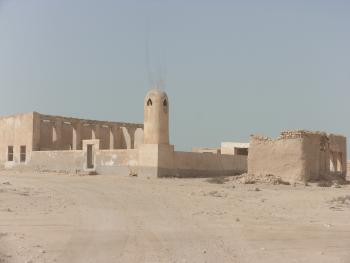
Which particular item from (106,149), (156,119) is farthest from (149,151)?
(106,149)

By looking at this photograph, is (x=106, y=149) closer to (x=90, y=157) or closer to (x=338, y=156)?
(x=90, y=157)

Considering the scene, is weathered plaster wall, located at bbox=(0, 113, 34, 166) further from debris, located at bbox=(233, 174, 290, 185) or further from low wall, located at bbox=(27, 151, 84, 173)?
debris, located at bbox=(233, 174, 290, 185)

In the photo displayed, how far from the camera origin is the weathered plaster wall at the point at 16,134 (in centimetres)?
3672

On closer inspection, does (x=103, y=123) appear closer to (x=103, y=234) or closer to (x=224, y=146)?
(x=224, y=146)

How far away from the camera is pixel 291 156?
24.5 m

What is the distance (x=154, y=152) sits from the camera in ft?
88.4

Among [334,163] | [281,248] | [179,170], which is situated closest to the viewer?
[281,248]

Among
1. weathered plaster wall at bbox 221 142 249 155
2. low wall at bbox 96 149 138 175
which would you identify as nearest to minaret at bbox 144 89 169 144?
low wall at bbox 96 149 138 175

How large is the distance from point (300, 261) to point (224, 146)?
33.6 m

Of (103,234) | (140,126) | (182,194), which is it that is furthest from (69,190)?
(140,126)

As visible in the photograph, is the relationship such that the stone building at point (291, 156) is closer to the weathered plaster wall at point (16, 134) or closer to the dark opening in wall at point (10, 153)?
the weathered plaster wall at point (16, 134)

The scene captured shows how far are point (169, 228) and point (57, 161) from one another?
23.8 meters

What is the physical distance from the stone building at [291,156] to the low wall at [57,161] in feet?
36.8

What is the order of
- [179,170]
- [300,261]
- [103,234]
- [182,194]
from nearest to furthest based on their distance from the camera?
[300,261], [103,234], [182,194], [179,170]
